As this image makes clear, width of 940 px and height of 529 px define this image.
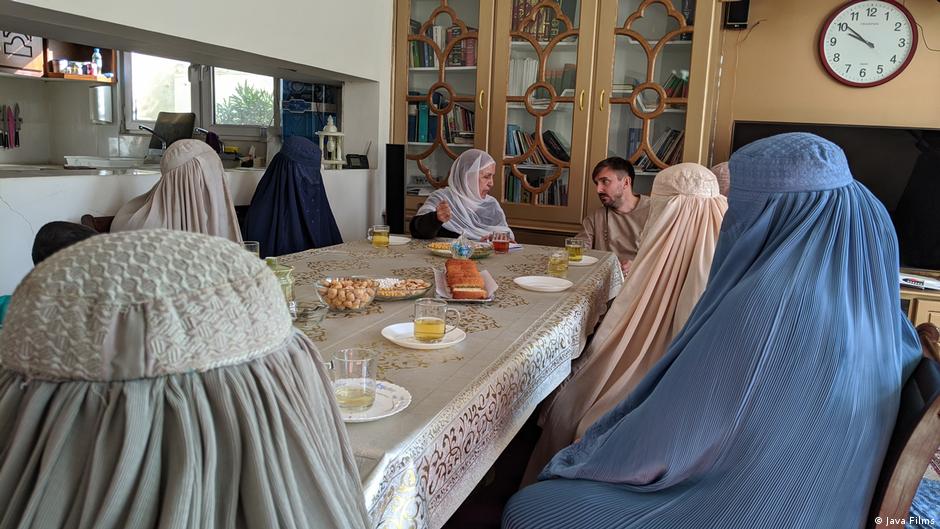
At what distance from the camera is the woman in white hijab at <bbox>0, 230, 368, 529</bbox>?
468 mm

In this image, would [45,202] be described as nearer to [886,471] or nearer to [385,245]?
[385,245]

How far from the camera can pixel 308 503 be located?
55 centimetres

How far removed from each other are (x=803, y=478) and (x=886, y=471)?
13 centimetres

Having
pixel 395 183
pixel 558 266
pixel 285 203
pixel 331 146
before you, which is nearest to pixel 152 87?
pixel 331 146

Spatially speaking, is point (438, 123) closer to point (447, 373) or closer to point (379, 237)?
point (379, 237)

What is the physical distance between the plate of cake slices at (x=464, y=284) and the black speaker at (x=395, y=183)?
223cm

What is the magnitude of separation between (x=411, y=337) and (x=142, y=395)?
1.18 meters

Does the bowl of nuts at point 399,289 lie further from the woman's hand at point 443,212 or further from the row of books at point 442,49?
the row of books at point 442,49

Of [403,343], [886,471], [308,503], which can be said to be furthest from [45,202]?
[886,471]

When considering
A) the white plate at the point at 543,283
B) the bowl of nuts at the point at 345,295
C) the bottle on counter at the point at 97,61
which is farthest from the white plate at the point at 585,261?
the bottle on counter at the point at 97,61

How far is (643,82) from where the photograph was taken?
4148 mm

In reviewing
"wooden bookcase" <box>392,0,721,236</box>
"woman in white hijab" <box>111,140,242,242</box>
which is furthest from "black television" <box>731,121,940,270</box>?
"woman in white hijab" <box>111,140,242,242</box>

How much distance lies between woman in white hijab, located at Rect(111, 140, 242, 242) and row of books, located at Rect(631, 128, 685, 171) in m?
2.53

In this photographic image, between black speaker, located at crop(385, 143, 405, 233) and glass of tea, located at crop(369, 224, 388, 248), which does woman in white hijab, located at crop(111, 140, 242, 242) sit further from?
black speaker, located at crop(385, 143, 405, 233)
